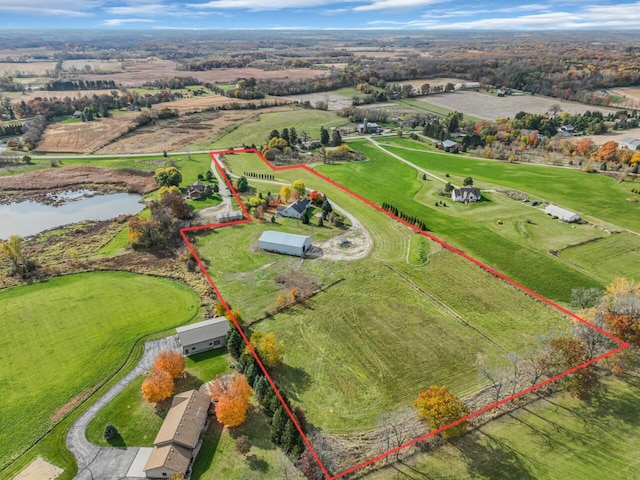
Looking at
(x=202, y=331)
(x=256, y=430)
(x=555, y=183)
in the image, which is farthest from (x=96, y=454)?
(x=555, y=183)

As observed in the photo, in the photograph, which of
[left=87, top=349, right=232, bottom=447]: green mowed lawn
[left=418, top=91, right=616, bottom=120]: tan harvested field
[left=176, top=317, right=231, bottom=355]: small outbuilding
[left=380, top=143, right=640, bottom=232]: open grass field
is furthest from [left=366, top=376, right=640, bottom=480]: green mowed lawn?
[left=418, top=91, right=616, bottom=120]: tan harvested field

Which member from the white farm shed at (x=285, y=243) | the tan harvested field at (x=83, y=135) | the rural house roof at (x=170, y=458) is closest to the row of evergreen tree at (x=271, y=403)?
the rural house roof at (x=170, y=458)

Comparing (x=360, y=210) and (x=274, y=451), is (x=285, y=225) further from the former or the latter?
(x=274, y=451)

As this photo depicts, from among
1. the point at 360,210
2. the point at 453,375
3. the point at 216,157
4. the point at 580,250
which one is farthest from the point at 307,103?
the point at 453,375

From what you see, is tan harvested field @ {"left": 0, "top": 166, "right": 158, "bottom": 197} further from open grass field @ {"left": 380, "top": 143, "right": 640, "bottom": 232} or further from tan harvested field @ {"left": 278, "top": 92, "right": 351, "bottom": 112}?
tan harvested field @ {"left": 278, "top": 92, "right": 351, "bottom": 112}

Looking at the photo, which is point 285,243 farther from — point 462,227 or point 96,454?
point 96,454

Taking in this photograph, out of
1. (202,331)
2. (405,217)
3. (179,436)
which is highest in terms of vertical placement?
(405,217)
